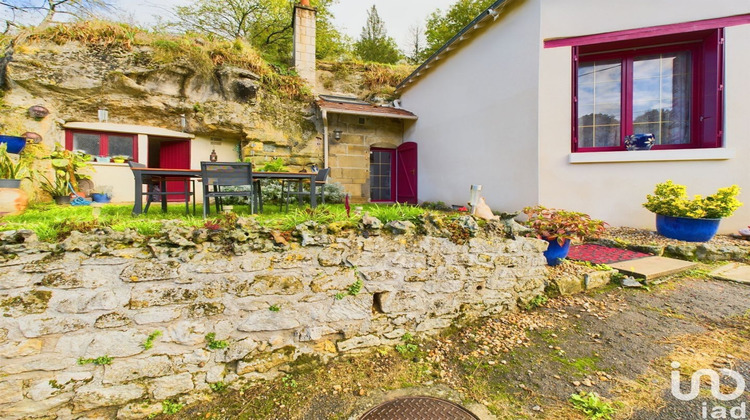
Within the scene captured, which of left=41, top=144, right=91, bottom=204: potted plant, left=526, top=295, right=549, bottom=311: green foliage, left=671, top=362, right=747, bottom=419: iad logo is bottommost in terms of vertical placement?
left=671, top=362, right=747, bottom=419: iad logo

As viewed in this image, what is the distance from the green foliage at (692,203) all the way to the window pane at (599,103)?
4.75 ft

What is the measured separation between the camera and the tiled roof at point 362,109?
845 centimetres

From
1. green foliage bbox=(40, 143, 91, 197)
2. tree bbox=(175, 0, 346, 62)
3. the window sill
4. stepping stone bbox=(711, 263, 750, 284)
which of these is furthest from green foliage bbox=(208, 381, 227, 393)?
tree bbox=(175, 0, 346, 62)

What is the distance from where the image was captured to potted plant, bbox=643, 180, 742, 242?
4.39 m

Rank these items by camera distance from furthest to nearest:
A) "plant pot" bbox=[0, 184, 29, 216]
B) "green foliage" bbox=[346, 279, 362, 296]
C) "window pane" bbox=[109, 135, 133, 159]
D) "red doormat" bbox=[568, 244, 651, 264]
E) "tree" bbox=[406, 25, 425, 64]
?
"tree" bbox=[406, 25, 425, 64], "window pane" bbox=[109, 135, 133, 159], "red doormat" bbox=[568, 244, 651, 264], "plant pot" bbox=[0, 184, 29, 216], "green foliage" bbox=[346, 279, 362, 296]

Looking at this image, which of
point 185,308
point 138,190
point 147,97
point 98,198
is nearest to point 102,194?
point 98,198

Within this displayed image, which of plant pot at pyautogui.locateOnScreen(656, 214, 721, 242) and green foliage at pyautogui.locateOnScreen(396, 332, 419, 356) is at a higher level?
plant pot at pyautogui.locateOnScreen(656, 214, 721, 242)

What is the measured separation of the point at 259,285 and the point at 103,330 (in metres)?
0.97

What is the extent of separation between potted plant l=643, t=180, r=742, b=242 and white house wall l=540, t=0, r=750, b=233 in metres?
0.63

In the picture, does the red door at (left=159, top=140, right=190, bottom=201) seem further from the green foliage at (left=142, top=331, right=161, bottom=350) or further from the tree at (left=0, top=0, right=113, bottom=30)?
the green foliage at (left=142, top=331, right=161, bottom=350)

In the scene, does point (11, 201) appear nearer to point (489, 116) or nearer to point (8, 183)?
point (8, 183)

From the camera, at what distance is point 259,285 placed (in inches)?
92.3

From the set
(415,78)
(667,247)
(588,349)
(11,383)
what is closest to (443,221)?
(588,349)

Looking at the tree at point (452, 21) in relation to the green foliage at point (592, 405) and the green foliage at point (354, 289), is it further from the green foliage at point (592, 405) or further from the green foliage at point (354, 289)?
the green foliage at point (592, 405)
